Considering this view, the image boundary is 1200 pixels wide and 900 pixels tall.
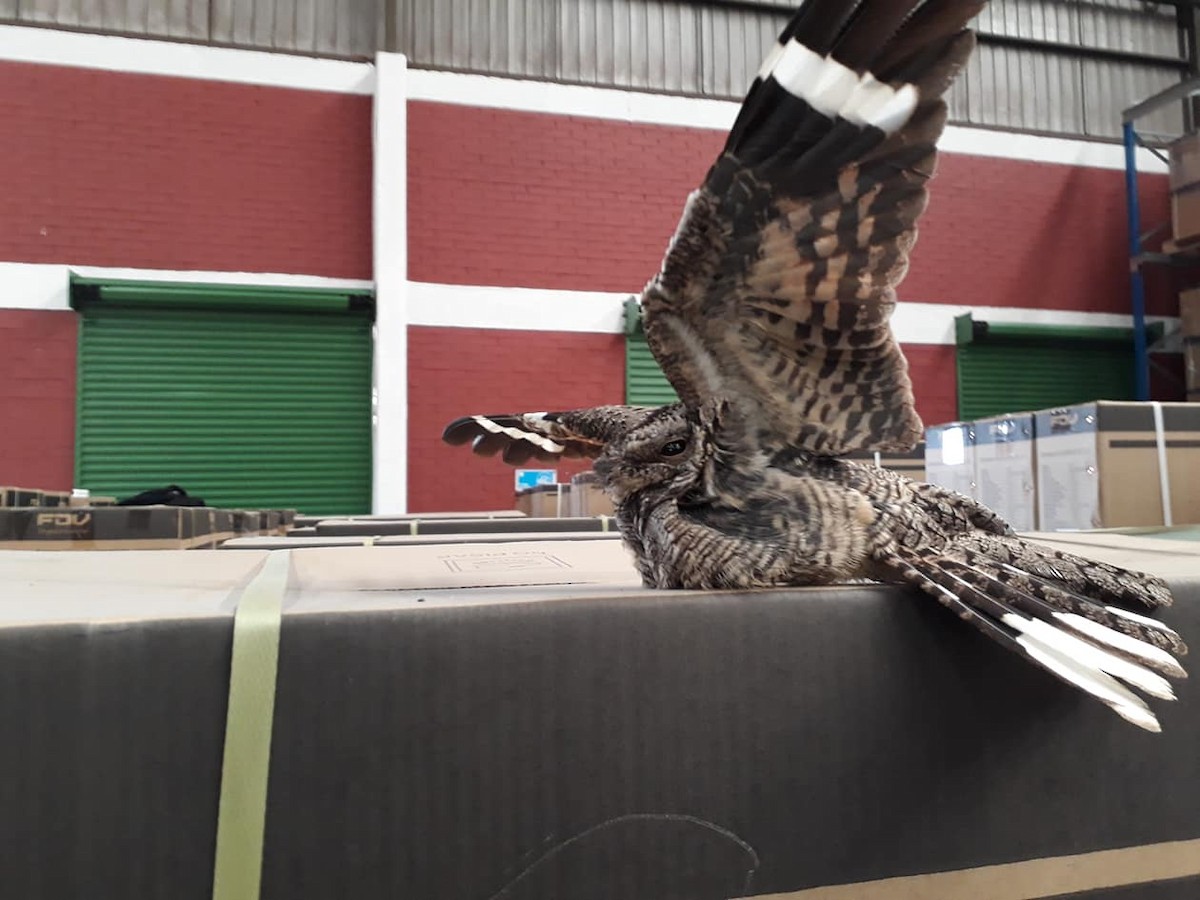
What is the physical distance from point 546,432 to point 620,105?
193 inches

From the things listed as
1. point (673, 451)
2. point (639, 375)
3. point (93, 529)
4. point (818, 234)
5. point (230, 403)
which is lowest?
point (93, 529)

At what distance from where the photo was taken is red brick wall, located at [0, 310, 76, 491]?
4.40 meters

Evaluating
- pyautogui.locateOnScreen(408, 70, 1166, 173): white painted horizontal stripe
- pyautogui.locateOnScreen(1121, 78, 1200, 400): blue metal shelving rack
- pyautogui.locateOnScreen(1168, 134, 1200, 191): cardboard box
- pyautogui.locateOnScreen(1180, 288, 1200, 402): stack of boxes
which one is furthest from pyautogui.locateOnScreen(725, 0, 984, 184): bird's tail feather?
pyautogui.locateOnScreen(1121, 78, 1200, 400): blue metal shelving rack

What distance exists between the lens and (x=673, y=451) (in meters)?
0.77

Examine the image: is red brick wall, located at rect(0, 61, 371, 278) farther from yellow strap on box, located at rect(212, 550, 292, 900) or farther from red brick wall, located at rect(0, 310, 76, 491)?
yellow strap on box, located at rect(212, 550, 292, 900)

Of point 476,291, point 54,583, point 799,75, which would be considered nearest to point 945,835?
point 799,75

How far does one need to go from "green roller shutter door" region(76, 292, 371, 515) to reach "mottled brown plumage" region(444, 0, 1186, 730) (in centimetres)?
431

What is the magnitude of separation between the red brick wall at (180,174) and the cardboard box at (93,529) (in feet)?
10.8

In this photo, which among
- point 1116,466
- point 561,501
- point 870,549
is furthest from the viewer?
point 561,501

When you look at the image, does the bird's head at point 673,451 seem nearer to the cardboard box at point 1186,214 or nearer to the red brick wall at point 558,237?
the red brick wall at point 558,237

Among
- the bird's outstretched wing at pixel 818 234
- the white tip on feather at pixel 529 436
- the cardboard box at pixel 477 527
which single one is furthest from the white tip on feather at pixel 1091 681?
the cardboard box at pixel 477 527

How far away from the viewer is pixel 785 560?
69cm

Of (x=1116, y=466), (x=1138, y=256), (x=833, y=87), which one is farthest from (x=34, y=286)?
(x=1138, y=256)

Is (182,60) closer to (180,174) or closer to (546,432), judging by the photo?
(180,174)
